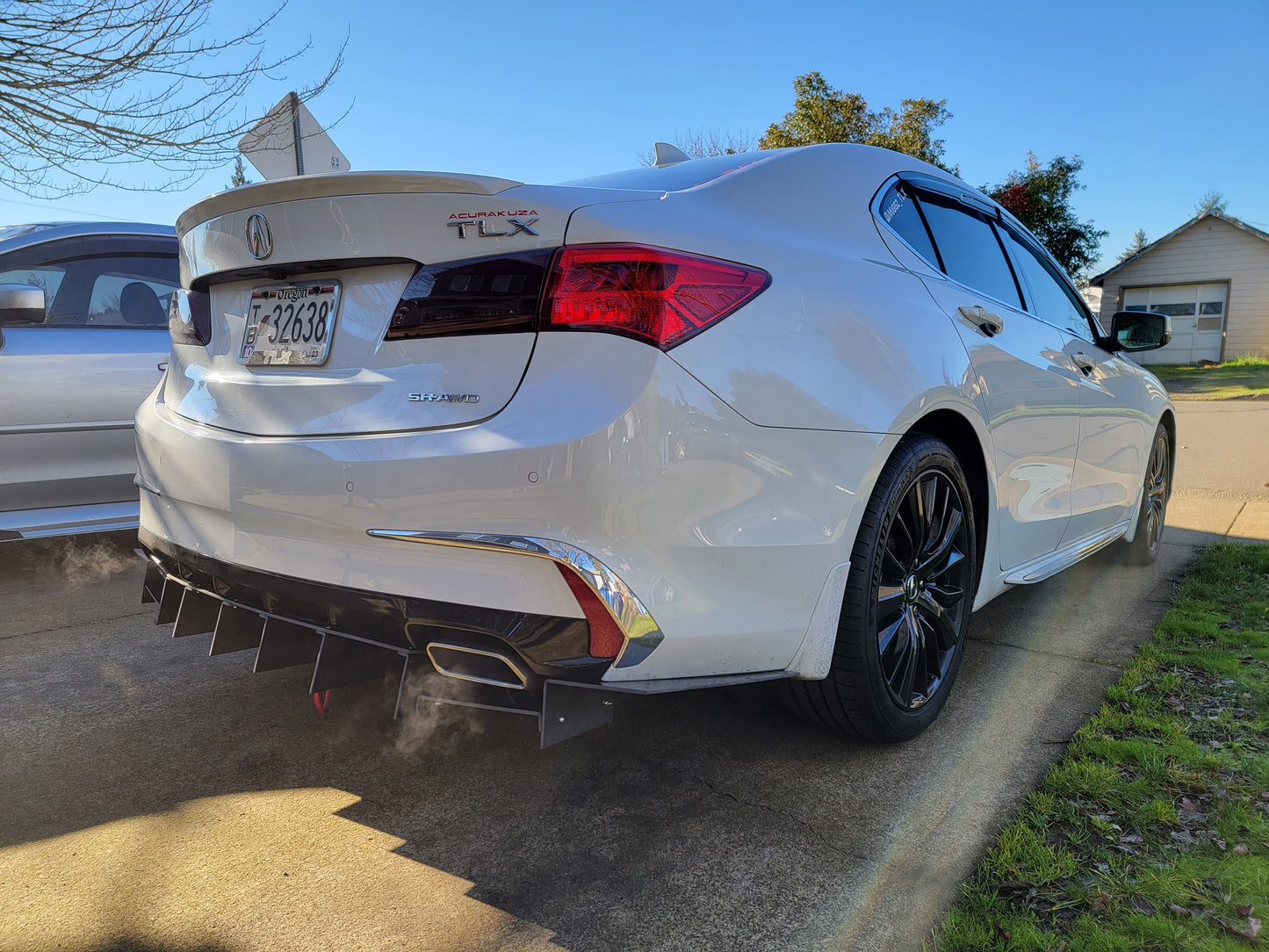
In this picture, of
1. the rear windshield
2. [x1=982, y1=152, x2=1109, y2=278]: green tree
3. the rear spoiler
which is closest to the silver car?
the rear spoiler

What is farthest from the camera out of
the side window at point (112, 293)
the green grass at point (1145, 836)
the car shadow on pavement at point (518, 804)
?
the side window at point (112, 293)

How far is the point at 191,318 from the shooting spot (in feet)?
8.30

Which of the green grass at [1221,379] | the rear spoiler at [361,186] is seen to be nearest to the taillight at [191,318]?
the rear spoiler at [361,186]

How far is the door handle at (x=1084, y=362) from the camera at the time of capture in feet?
11.7

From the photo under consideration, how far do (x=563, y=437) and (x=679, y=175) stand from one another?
1.02 m

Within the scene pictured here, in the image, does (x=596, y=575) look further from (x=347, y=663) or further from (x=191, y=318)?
(x=191, y=318)

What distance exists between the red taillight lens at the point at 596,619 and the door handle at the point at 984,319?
1.57 m

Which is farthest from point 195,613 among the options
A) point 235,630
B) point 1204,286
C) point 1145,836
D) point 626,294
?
point 1204,286

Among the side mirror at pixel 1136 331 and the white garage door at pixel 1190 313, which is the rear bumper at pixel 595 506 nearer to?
the side mirror at pixel 1136 331

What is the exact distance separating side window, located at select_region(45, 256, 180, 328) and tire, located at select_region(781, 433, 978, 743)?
3.66 meters

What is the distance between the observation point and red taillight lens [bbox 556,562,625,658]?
1.77 meters

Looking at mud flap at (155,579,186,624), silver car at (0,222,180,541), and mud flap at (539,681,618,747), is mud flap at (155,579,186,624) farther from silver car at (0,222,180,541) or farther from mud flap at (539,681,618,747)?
silver car at (0,222,180,541)

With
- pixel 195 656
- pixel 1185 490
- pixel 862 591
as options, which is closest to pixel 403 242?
pixel 862 591

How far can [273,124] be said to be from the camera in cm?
700
